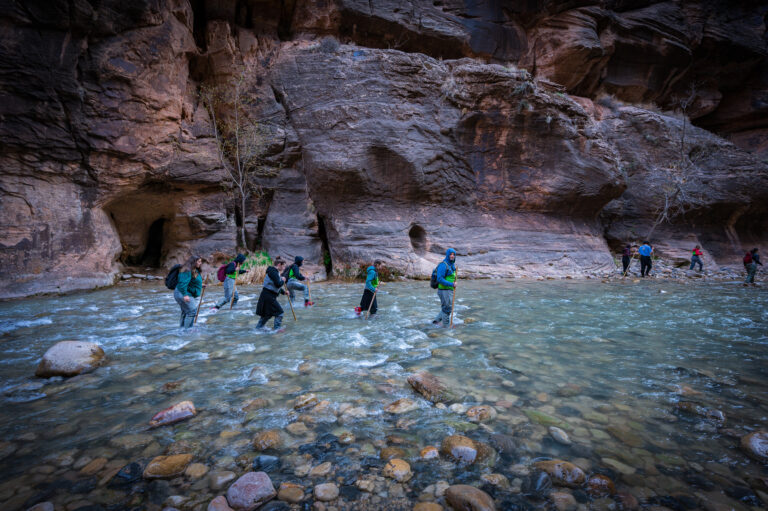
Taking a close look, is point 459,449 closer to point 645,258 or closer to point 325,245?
point 325,245

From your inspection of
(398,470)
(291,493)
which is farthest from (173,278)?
(398,470)

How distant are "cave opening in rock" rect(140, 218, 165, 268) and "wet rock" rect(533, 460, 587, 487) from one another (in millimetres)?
21361

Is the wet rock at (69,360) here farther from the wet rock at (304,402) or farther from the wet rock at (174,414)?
the wet rock at (304,402)

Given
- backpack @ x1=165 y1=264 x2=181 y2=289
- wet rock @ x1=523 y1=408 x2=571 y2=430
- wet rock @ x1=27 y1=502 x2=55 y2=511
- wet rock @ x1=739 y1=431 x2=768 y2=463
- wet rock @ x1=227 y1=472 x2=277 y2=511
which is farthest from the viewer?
backpack @ x1=165 y1=264 x2=181 y2=289

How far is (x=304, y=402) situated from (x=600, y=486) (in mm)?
2691

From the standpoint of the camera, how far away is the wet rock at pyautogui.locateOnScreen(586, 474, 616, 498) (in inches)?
89.5

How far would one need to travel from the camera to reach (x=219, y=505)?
2.14m

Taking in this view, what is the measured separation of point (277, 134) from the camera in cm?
1816

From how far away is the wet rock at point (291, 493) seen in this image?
223 cm

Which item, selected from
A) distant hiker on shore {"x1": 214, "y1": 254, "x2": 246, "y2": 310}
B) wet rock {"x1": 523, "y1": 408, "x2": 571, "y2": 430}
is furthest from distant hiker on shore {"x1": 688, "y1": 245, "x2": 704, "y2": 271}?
distant hiker on shore {"x1": 214, "y1": 254, "x2": 246, "y2": 310}

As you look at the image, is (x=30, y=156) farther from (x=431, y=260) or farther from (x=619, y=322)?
(x=619, y=322)

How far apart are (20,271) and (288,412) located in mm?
14415

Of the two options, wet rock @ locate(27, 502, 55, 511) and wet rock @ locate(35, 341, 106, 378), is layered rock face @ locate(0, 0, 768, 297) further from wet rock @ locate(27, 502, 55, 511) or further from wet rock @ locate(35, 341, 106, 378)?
wet rock @ locate(27, 502, 55, 511)

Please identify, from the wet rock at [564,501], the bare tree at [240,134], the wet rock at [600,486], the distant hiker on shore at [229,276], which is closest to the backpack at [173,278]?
the distant hiker on shore at [229,276]
